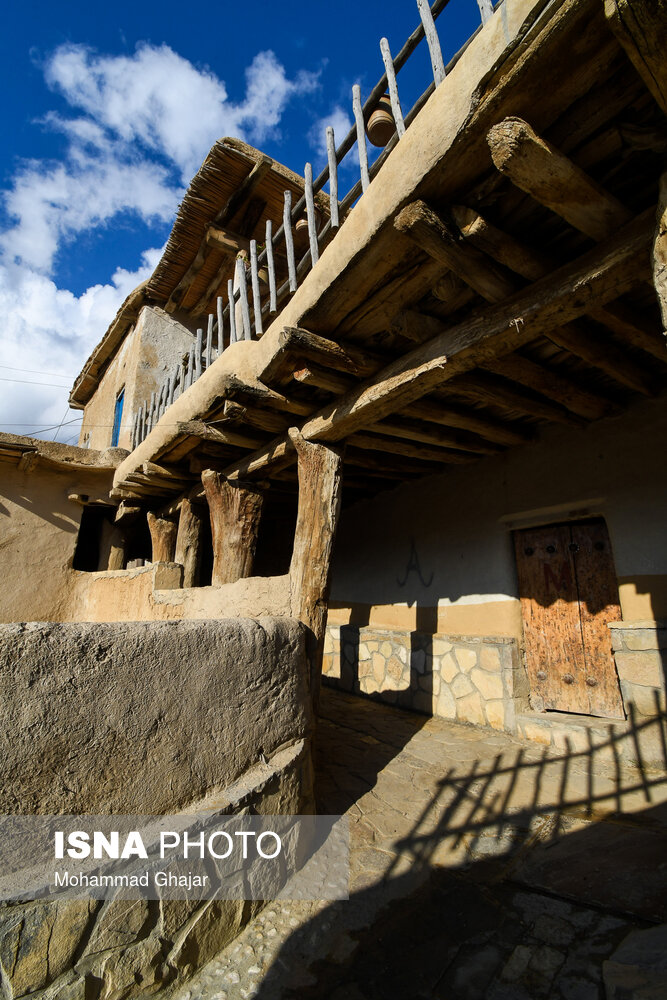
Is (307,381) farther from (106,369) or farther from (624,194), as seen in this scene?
(106,369)

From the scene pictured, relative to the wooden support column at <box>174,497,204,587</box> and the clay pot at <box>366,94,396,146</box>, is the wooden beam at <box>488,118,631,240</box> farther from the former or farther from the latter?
the wooden support column at <box>174,497,204,587</box>

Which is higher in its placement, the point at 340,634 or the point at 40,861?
the point at 340,634

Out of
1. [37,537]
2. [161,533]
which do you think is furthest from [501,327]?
[37,537]

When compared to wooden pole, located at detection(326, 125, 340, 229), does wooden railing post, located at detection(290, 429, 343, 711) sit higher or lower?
lower

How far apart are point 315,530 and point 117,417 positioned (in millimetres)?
9090

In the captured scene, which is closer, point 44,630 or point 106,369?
point 44,630

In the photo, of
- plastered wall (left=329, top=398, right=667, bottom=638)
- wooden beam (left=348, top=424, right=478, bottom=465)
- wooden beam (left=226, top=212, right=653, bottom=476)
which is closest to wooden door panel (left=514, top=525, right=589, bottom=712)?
plastered wall (left=329, top=398, right=667, bottom=638)

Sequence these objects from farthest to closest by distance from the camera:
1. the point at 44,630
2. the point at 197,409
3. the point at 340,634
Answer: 1. the point at 340,634
2. the point at 197,409
3. the point at 44,630

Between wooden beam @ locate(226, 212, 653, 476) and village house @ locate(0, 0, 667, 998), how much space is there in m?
0.02

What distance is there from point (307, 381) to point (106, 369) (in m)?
11.6

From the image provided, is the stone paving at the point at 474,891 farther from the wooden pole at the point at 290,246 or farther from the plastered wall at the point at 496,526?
the wooden pole at the point at 290,246

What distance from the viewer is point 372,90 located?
116 inches

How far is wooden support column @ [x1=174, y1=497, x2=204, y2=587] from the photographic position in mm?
6660

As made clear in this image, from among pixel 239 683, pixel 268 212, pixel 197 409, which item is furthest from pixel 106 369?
pixel 239 683
